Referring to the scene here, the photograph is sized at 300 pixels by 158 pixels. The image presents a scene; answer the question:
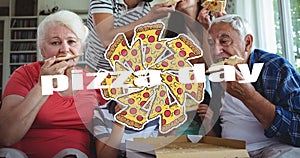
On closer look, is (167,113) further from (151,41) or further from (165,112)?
A: (151,41)

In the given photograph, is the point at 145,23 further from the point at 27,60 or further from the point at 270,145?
the point at 270,145

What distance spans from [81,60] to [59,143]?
239 millimetres

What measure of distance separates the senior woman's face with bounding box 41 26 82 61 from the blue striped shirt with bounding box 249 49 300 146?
1.78 feet

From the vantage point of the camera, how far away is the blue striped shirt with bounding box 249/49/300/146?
1.02 meters

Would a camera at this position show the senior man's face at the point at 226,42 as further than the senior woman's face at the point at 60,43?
Yes

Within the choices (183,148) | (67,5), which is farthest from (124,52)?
(183,148)

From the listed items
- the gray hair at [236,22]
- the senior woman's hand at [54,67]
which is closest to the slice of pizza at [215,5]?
the gray hair at [236,22]

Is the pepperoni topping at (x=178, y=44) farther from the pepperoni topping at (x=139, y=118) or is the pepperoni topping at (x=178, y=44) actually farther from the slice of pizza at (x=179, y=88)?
the pepperoni topping at (x=139, y=118)

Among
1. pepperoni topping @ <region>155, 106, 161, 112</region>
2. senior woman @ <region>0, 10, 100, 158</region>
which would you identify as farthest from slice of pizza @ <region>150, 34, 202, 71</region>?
senior woman @ <region>0, 10, 100, 158</region>

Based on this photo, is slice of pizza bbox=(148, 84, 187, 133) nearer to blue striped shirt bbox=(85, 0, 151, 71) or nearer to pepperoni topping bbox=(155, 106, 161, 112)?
pepperoni topping bbox=(155, 106, 161, 112)

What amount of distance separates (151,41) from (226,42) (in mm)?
241

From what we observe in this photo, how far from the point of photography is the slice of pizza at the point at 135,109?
969 millimetres

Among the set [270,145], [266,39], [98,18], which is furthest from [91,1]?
[270,145]

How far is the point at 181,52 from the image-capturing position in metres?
1.03
